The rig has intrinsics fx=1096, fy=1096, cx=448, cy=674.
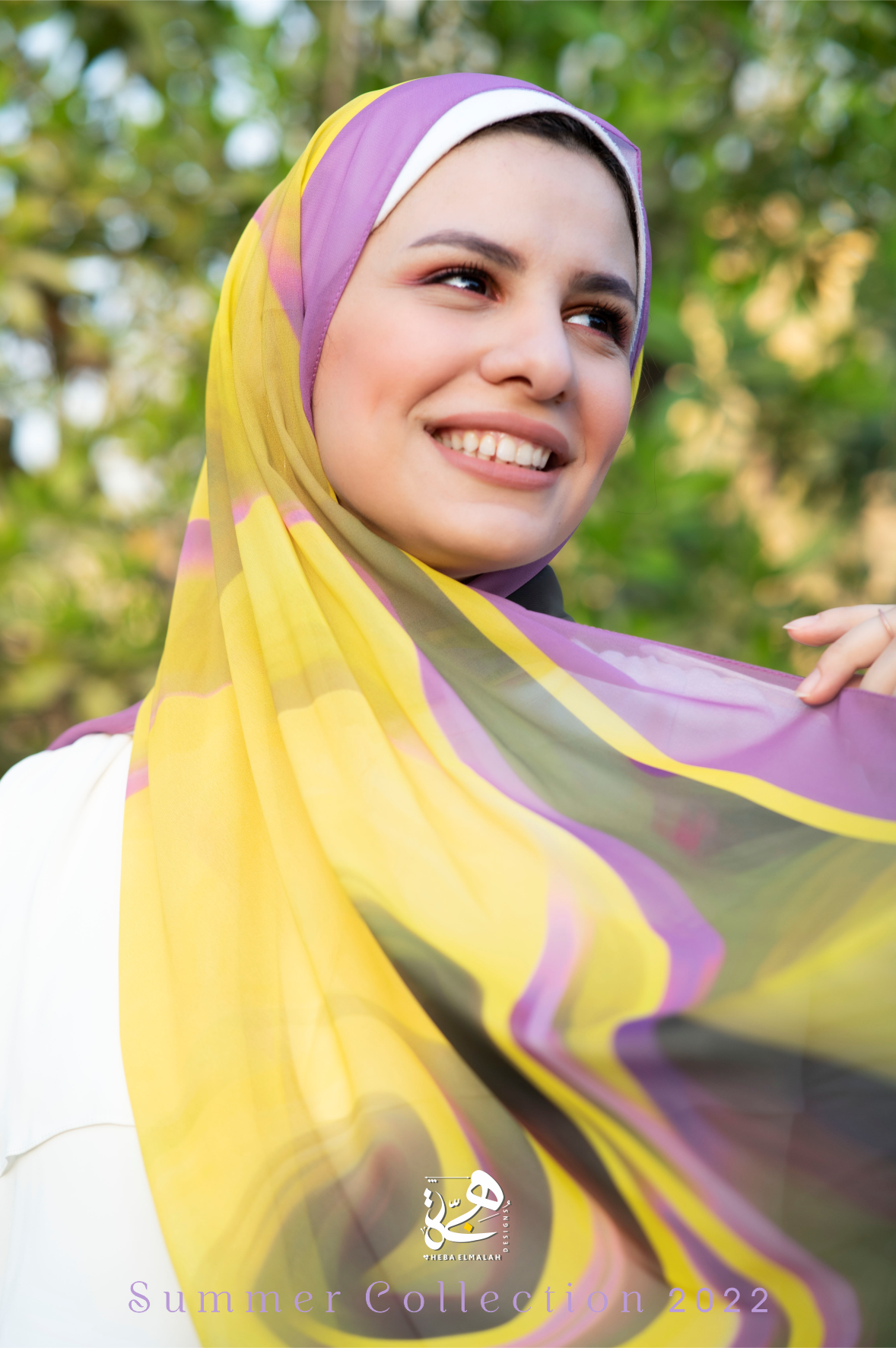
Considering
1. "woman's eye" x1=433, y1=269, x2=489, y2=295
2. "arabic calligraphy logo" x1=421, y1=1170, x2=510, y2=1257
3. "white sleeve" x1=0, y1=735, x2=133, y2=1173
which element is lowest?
"arabic calligraphy logo" x1=421, y1=1170, x2=510, y2=1257

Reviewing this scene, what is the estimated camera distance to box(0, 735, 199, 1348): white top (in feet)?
2.65

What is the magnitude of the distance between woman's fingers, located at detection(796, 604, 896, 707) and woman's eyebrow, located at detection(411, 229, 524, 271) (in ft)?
1.39

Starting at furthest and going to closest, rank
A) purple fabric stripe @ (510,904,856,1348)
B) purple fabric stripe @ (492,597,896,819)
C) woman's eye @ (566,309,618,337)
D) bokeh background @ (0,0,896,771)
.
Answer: bokeh background @ (0,0,896,771), woman's eye @ (566,309,618,337), purple fabric stripe @ (492,597,896,819), purple fabric stripe @ (510,904,856,1348)

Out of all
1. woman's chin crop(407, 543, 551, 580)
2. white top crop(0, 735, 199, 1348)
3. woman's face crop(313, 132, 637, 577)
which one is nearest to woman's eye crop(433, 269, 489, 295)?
woman's face crop(313, 132, 637, 577)

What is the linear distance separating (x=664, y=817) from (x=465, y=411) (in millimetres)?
382

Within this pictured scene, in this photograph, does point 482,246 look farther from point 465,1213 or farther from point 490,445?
point 465,1213

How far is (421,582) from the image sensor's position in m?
0.99

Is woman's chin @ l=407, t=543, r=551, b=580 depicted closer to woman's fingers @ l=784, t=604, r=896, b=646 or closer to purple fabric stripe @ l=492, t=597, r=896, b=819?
purple fabric stripe @ l=492, t=597, r=896, b=819

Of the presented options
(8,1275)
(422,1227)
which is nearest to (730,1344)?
(422,1227)

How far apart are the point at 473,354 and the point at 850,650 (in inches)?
16.1

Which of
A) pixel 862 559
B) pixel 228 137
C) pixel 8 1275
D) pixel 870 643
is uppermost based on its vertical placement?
pixel 228 137

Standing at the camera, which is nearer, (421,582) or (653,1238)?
(653,1238)

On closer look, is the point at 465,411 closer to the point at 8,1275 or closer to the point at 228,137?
the point at 8,1275

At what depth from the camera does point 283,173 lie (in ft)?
7.82
